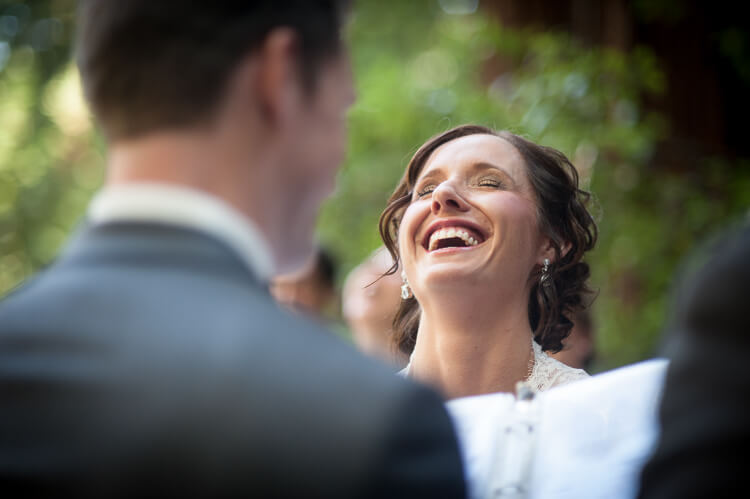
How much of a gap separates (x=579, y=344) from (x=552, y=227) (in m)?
0.78

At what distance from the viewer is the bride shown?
223 cm

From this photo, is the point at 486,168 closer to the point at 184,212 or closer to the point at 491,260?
the point at 491,260

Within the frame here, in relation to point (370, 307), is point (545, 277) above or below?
below

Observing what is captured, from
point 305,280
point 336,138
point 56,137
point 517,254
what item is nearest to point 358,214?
point 305,280

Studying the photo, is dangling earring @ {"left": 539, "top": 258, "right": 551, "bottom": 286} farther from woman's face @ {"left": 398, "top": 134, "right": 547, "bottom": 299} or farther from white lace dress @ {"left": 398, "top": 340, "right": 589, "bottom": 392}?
white lace dress @ {"left": 398, "top": 340, "right": 589, "bottom": 392}

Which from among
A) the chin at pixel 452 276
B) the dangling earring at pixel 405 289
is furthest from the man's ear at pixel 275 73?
the dangling earring at pixel 405 289

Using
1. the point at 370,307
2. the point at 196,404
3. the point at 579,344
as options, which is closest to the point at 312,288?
the point at 370,307

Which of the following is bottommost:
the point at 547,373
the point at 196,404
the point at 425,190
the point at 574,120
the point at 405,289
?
the point at 196,404

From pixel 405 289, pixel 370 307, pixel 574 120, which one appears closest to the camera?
pixel 405 289

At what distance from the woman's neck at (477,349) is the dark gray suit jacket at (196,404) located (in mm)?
1035

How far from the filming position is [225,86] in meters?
1.30

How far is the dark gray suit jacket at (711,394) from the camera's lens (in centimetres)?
130

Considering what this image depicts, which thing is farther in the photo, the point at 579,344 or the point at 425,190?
the point at 579,344

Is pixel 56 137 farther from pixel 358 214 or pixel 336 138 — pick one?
pixel 336 138
